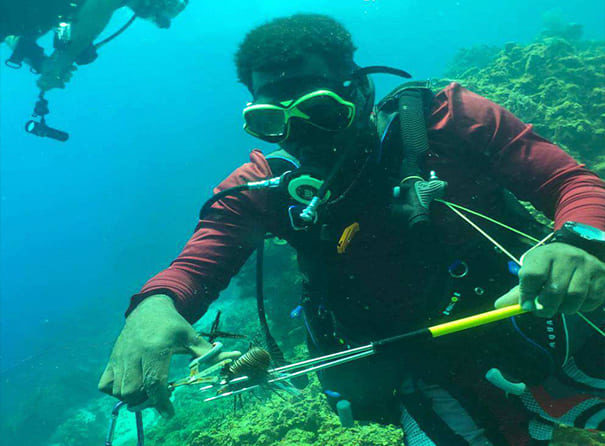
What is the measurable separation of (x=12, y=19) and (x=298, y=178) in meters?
9.71

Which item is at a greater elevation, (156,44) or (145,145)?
(156,44)

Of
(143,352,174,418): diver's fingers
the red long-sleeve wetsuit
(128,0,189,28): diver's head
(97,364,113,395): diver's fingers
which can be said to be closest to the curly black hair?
the red long-sleeve wetsuit

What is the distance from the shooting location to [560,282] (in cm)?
113

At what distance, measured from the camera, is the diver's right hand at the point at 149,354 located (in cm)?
127

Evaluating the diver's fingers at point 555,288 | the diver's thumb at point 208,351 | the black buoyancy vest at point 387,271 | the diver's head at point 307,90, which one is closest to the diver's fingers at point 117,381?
the diver's thumb at point 208,351

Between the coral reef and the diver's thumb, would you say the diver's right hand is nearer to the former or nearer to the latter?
the diver's thumb

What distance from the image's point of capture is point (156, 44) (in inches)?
3410

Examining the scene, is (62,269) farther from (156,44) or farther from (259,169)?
(259,169)

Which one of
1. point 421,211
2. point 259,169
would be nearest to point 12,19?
point 259,169

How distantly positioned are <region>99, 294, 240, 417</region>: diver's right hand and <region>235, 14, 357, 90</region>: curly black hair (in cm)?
165

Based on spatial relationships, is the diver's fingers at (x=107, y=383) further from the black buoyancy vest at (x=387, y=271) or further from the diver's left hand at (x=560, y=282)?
the diver's left hand at (x=560, y=282)

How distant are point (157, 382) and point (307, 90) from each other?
1755 millimetres

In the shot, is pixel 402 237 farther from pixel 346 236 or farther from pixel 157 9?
pixel 157 9

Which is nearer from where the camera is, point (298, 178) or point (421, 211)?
point (421, 211)
